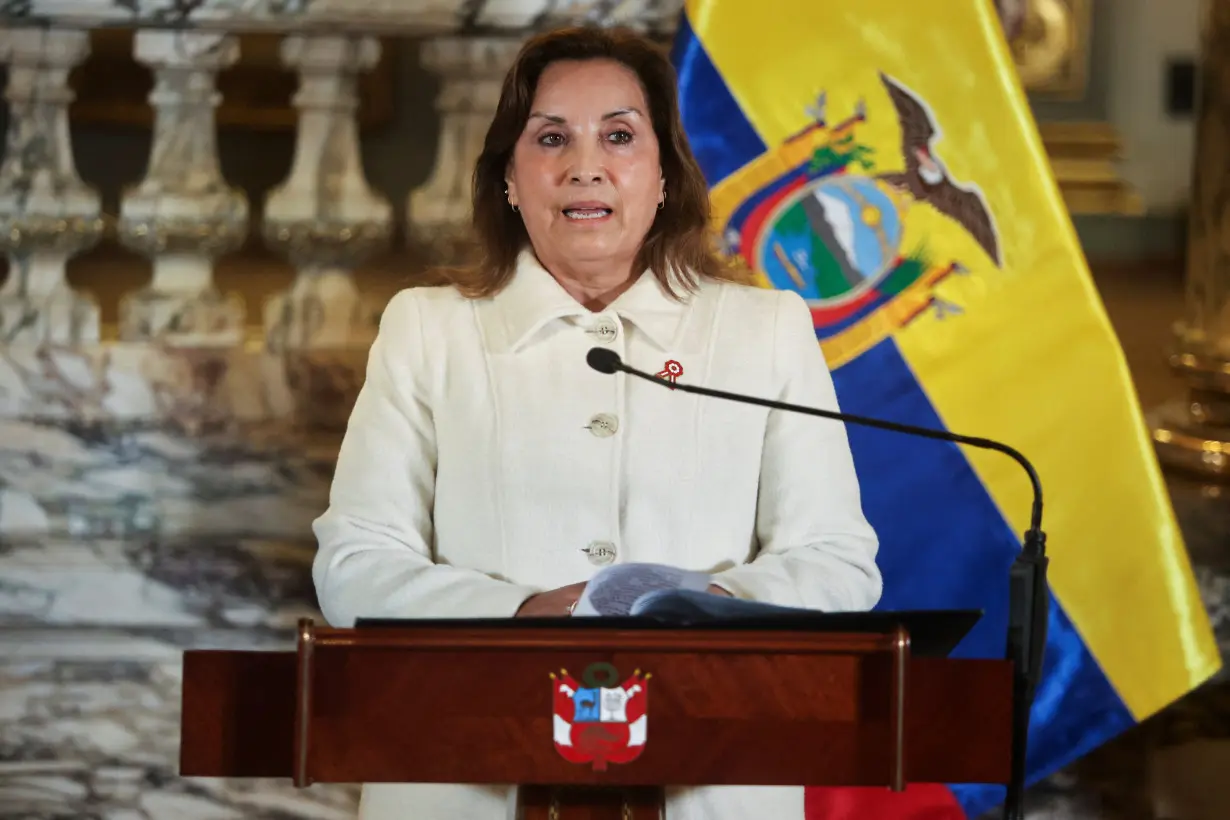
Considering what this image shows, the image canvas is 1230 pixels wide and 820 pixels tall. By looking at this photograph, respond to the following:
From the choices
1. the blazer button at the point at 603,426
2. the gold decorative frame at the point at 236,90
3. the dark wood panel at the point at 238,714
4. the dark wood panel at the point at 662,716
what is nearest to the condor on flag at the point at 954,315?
the blazer button at the point at 603,426

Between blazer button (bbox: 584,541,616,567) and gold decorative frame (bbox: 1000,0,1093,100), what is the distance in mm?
4832

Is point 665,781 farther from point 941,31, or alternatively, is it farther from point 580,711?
point 941,31

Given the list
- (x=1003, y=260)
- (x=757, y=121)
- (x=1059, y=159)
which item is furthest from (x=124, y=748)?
(x=1059, y=159)

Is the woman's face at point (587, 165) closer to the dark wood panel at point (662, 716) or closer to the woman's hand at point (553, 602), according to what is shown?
the woman's hand at point (553, 602)

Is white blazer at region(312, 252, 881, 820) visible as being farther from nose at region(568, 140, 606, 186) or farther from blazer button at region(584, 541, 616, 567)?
nose at region(568, 140, 606, 186)

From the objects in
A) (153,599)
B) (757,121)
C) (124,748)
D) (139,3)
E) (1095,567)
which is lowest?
(124,748)

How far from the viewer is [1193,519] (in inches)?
117

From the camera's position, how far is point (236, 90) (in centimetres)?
534

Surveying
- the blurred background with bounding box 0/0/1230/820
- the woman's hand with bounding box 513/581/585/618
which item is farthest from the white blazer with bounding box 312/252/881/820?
the blurred background with bounding box 0/0/1230/820

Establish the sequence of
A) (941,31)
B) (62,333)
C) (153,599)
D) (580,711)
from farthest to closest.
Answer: (62,333) → (153,599) → (941,31) → (580,711)

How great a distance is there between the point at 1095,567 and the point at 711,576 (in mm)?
959

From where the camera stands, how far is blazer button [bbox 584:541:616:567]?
1.93 meters

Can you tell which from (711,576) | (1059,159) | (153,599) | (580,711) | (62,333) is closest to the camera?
(580,711)

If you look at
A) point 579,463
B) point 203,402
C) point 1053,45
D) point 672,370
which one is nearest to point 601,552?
point 579,463
